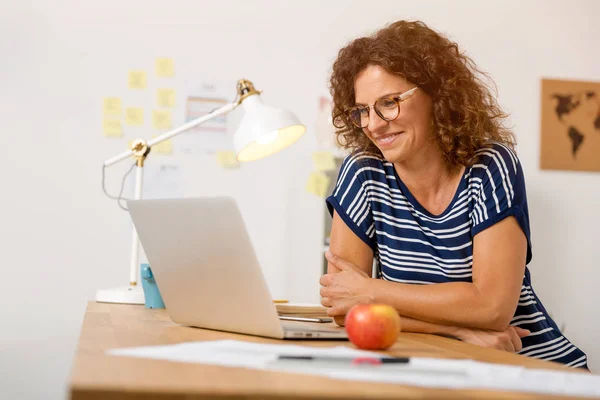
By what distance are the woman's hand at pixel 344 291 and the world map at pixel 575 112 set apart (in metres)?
1.91

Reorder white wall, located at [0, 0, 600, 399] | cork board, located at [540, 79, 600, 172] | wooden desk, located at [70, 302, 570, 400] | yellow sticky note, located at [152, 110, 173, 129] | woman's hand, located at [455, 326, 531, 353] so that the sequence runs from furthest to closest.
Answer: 1. cork board, located at [540, 79, 600, 172]
2. yellow sticky note, located at [152, 110, 173, 129]
3. white wall, located at [0, 0, 600, 399]
4. woman's hand, located at [455, 326, 531, 353]
5. wooden desk, located at [70, 302, 570, 400]

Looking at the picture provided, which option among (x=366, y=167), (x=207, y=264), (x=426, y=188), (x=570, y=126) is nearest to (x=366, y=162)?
(x=366, y=167)

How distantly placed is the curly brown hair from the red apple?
71 cm

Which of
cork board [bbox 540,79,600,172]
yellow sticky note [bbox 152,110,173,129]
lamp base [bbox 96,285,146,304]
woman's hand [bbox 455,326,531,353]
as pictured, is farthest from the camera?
cork board [bbox 540,79,600,172]

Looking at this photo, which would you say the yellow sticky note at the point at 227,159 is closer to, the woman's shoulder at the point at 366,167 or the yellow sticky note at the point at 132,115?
the yellow sticky note at the point at 132,115

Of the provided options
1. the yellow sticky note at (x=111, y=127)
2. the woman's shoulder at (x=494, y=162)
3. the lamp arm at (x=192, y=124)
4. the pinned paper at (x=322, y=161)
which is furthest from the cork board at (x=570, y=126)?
the yellow sticky note at (x=111, y=127)

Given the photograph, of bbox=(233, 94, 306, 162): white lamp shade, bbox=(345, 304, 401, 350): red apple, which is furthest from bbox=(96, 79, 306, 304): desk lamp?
bbox=(345, 304, 401, 350): red apple

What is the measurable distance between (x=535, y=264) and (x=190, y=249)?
2.16 metres

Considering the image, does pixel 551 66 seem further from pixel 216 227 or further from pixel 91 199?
pixel 216 227

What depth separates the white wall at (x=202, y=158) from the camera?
2.67 meters

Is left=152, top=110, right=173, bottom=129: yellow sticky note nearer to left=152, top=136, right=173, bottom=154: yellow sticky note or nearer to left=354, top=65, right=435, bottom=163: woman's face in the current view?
left=152, top=136, right=173, bottom=154: yellow sticky note

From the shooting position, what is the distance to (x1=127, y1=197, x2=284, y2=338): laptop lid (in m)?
1.04

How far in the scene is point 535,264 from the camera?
9.74 feet

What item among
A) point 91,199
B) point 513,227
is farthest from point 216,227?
point 91,199
